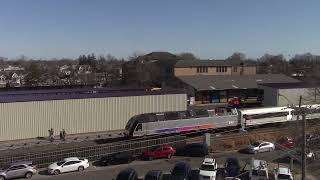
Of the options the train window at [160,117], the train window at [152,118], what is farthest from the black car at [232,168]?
the train window at [160,117]

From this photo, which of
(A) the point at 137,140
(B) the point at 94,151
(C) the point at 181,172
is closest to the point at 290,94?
(A) the point at 137,140

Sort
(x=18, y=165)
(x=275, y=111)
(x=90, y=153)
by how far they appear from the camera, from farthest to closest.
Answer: (x=275, y=111) < (x=90, y=153) < (x=18, y=165)

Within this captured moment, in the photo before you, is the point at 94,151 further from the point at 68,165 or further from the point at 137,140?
the point at 137,140

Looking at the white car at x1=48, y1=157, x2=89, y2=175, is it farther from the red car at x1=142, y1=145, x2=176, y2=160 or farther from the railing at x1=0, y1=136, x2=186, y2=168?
the red car at x1=142, y1=145, x2=176, y2=160

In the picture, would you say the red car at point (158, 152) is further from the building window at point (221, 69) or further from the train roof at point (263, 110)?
the building window at point (221, 69)

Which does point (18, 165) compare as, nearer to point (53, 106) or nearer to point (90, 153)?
point (90, 153)

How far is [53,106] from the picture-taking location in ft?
133

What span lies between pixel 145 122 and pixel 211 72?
148 feet

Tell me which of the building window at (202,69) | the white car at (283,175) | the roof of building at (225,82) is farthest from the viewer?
the building window at (202,69)

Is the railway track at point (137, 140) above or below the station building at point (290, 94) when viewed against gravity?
below

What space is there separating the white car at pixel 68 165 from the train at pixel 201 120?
6321 mm

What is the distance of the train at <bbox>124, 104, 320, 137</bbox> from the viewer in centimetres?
3672

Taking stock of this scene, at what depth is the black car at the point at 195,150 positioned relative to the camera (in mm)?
35156

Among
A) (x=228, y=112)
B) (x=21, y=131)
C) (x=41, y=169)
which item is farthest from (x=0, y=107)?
(x=228, y=112)
